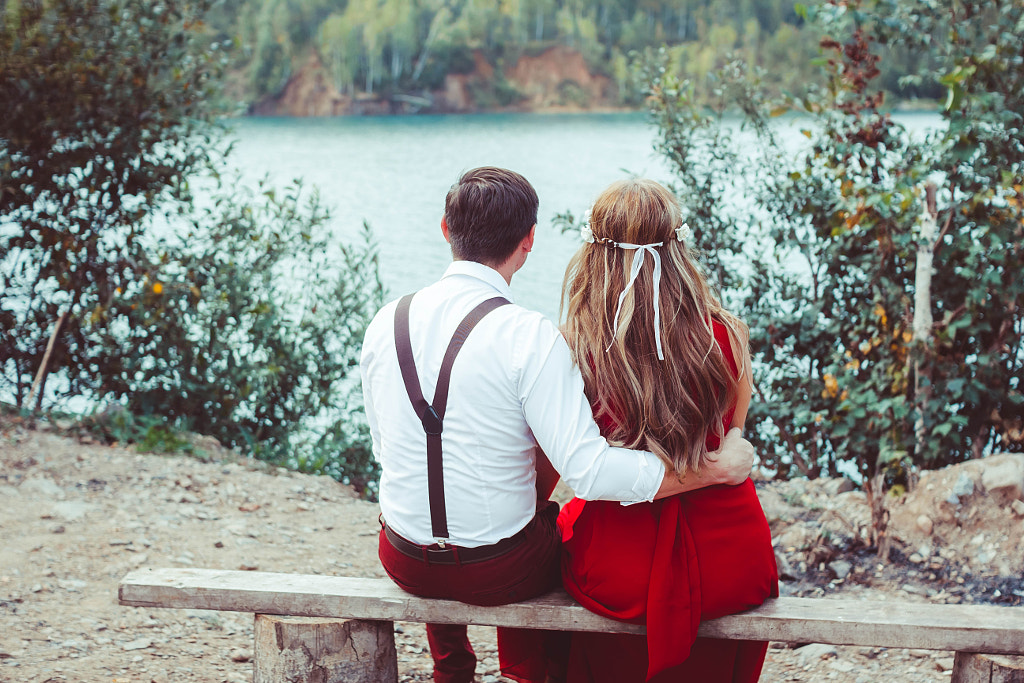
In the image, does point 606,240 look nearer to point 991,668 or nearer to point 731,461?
point 731,461

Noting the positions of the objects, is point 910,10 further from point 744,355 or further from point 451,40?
point 451,40

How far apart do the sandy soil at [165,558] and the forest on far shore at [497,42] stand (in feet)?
9.45

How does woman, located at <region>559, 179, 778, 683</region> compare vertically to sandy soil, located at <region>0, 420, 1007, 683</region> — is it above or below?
above

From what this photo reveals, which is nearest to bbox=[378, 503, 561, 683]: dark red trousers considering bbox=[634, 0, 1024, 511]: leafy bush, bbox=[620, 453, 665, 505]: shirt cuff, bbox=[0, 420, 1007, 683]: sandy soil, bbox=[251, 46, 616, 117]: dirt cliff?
bbox=[620, 453, 665, 505]: shirt cuff

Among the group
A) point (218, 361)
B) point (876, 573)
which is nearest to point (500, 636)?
point (876, 573)

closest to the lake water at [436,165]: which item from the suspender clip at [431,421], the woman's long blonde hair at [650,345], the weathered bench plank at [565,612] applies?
the woman's long blonde hair at [650,345]

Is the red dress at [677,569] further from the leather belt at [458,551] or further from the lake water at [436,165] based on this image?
the lake water at [436,165]

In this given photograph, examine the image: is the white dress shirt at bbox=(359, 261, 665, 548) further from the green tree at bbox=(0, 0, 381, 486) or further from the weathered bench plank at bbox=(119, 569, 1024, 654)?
the green tree at bbox=(0, 0, 381, 486)

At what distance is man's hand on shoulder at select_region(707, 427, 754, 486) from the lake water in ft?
4.04

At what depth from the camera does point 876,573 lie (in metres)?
3.82

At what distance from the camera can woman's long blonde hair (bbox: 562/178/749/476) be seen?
2.12 metres

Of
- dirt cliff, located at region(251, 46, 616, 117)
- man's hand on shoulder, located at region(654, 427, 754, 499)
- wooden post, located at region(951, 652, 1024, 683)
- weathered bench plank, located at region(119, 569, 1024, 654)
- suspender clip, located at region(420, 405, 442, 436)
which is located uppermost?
dirt cliff, located at region(251, 46, 616, 117)

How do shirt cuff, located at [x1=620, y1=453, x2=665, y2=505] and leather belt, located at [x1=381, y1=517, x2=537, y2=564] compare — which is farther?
leather belt, located at [x1=381, y1=517, x2=537, y2=564]

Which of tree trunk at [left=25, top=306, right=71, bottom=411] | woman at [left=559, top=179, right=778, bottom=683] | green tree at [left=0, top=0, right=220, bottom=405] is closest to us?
woman at [left=559, top=179, right=778, bottom=683]
